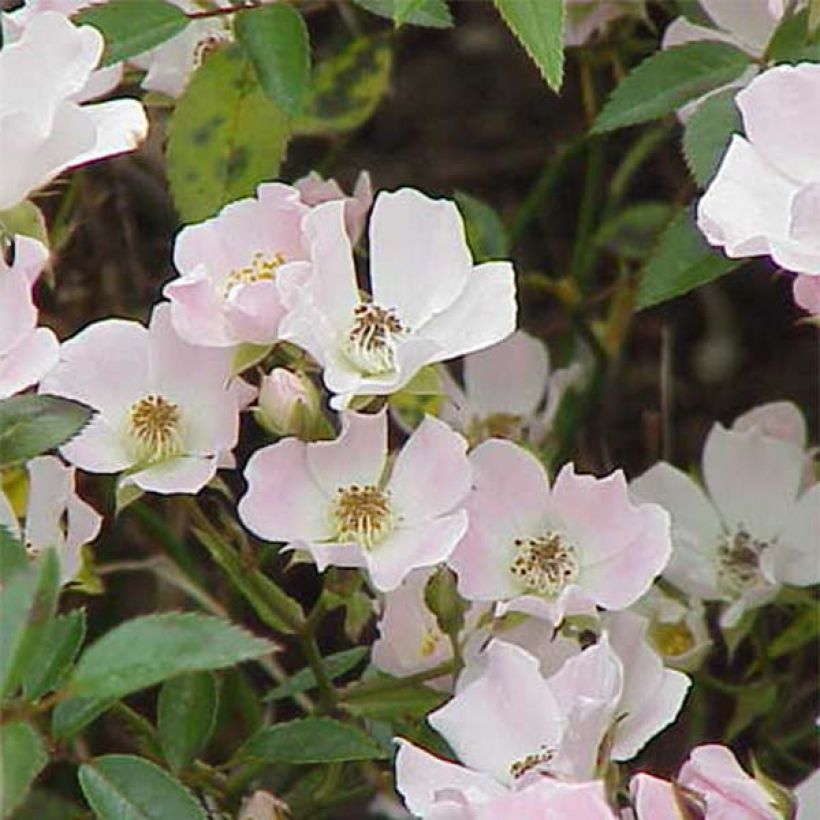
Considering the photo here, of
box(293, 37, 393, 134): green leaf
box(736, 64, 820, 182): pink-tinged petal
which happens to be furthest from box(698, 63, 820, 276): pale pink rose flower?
box(293, 37, 393, 134): green leaf

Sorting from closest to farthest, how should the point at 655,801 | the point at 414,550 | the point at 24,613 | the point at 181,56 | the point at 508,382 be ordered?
1. the point at 24,613
2. the point at 655,801
3. the point at 414,550
4. the point at 181,56
5. the point at 508,382

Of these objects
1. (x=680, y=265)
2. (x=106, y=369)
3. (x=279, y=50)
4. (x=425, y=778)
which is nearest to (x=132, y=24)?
(x=279, y=50)

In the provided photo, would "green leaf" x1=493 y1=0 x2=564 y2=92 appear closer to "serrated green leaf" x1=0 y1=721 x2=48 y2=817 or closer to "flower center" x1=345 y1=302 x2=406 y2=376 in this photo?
"flower center" x1=345 y1=302 x2=406 y2=376

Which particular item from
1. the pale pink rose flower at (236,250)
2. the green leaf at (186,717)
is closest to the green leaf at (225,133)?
the pale pink rose flower at (236,250)

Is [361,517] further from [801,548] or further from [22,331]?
[801,548]

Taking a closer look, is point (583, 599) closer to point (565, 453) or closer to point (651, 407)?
point (565, 453)

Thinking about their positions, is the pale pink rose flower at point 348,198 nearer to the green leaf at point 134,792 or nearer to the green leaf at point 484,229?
the green leaf at point 484,229
